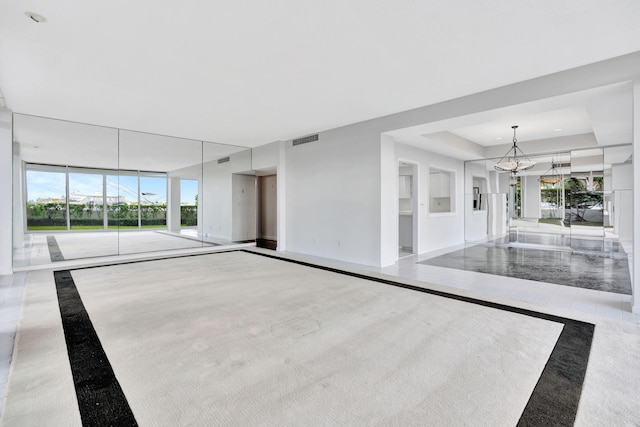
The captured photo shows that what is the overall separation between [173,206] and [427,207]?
254 inches

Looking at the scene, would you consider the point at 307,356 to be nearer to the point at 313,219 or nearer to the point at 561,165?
the point at 313,219

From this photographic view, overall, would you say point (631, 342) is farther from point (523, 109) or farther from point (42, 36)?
point (42, 36)

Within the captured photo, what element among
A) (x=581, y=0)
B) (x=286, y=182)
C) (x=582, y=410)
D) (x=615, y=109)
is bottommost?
(x=582, y=410)

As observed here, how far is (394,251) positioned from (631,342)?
379 cm

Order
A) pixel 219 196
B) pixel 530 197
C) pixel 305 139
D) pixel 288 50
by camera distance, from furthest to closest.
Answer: pixel 219 196 → pixel 530 197 → pixel 305 139 → pixel 288 50

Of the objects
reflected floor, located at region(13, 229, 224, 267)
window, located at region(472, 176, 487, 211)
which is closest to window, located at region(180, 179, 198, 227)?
reflected floor, located at region(13, 229, 224, 267)

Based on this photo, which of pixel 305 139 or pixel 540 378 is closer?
pixel 540 378

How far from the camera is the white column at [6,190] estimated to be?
511cm

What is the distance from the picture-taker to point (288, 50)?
331 cm

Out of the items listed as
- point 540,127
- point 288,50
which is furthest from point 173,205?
point 540,127

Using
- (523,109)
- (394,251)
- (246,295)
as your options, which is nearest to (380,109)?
(523,109)

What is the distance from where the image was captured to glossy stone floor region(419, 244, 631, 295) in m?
4.71

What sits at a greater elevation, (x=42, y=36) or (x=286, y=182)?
(x=42, y=36)

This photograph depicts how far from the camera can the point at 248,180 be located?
9641 mm
